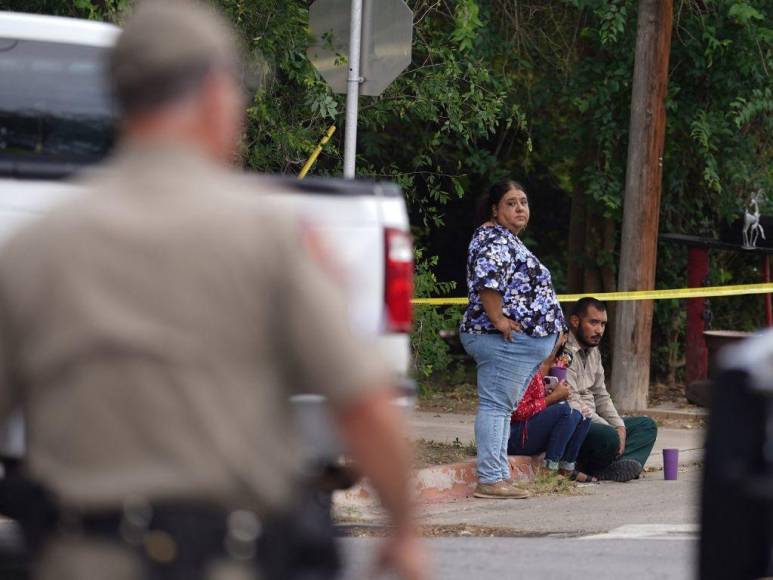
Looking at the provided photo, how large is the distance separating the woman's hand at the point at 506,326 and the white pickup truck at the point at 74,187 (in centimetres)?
336

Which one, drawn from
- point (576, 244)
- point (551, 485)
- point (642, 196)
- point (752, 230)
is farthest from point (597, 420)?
point (576, 244)

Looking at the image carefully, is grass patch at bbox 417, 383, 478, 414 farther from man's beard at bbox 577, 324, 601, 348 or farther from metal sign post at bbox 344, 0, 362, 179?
metal sign post at bbox 344, 0, 362, 179

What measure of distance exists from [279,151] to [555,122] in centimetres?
670

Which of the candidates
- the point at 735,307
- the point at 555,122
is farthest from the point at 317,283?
the point at 735,307

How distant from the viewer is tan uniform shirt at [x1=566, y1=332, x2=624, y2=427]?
34.7 feet

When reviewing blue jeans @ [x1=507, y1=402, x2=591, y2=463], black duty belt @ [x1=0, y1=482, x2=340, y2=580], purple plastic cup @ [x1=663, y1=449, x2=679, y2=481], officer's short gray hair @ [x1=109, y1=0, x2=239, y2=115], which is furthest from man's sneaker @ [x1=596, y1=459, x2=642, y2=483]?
officer's short gray hair @ [x1=109, y1=0, x2=239, y2=115]

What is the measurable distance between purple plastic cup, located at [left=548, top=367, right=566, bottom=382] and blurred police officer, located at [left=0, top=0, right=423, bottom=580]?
313 inches

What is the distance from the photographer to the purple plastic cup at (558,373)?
34.2ft

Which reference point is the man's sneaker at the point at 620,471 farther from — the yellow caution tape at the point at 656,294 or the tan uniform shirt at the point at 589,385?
the yellow caution tape at the point at 656,294

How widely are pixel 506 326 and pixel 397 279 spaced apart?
4029mm

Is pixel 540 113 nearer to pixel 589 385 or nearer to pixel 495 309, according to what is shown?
pixel 589 385

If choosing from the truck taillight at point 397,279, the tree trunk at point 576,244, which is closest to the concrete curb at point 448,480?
the truck taillight at point 397,279

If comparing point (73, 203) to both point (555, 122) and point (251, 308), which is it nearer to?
point (251, 308)

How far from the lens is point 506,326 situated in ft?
29.9
